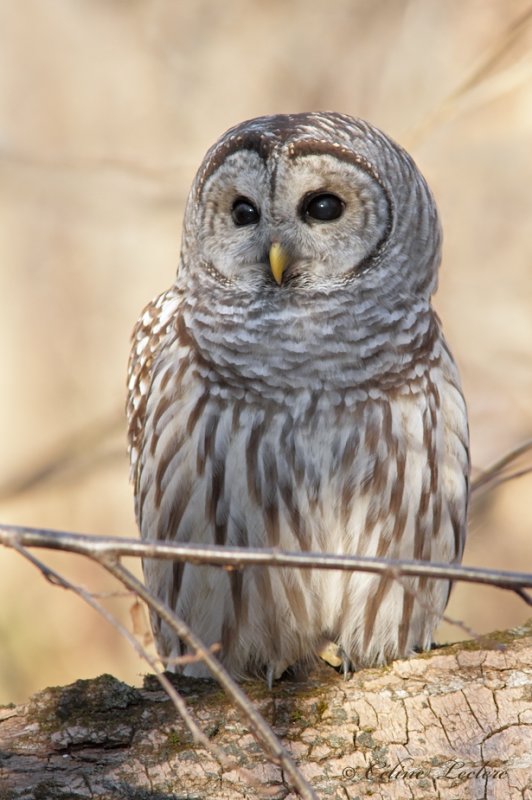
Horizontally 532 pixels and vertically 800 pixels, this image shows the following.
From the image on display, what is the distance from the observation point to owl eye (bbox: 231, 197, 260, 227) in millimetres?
3619

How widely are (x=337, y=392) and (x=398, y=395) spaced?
214 mm

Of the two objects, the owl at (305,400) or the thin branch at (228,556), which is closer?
the thin branch at (228,556)

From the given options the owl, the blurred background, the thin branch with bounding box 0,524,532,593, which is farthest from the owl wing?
the blurred background

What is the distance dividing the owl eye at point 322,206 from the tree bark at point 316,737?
1.48 m

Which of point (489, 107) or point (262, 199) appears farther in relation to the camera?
point (489, 107)

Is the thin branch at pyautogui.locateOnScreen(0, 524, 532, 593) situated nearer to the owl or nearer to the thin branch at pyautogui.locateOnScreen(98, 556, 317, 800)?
the thin branch at pyautogui.locateOnScreen(98, 556, 317, 800)

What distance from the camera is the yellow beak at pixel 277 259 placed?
3.49 metres

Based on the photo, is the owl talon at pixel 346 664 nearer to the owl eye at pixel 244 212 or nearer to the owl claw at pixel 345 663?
the owl claw at pixel 345 663

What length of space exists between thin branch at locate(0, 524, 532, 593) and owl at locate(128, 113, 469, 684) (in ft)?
6.14

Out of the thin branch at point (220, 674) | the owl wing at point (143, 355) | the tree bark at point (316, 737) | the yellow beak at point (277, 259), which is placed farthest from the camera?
the owl wing at point (143, 355)

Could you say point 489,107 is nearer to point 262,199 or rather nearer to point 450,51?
point 450,51

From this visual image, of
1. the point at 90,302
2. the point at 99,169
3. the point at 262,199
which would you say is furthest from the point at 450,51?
the point at 262,199

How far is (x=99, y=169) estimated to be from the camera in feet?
24.0

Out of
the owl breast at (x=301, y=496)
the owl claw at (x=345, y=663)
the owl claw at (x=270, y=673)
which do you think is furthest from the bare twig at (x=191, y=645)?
the owl claw at (x=345, y=663)
